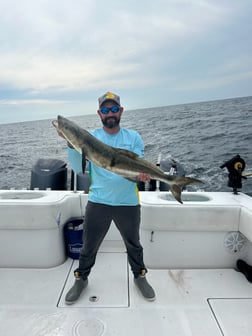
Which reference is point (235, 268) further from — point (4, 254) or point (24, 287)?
point (4, 254)

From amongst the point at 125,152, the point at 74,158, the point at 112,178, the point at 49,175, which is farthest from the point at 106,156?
the point at 49,175

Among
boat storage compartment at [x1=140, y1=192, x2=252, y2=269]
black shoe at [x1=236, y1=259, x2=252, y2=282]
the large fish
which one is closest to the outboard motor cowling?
boat storage compartment at [x1=140, y1=192, x2=252, y2=269]

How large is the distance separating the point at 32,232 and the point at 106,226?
1.13 m

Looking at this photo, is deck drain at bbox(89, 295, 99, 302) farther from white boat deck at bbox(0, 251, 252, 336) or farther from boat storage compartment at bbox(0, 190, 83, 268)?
boat storage compartment at bbox(0, 190, 83, 268)

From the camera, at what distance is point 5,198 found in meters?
3.65

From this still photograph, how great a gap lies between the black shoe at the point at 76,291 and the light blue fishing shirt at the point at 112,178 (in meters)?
0.89

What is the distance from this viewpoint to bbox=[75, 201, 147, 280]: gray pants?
105 inches

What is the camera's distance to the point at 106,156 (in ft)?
7.57

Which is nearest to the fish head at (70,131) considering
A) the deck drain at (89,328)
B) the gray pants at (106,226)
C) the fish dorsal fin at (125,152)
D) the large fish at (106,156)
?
the large fish at (106,156)

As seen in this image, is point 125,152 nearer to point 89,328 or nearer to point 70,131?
point 70,131

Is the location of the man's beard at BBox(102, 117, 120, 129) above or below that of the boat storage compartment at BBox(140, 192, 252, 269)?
above

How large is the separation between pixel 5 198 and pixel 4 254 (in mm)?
717

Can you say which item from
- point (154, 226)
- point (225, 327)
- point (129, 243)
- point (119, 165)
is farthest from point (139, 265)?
point (119, 165)

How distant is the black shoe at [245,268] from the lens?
121 inches
